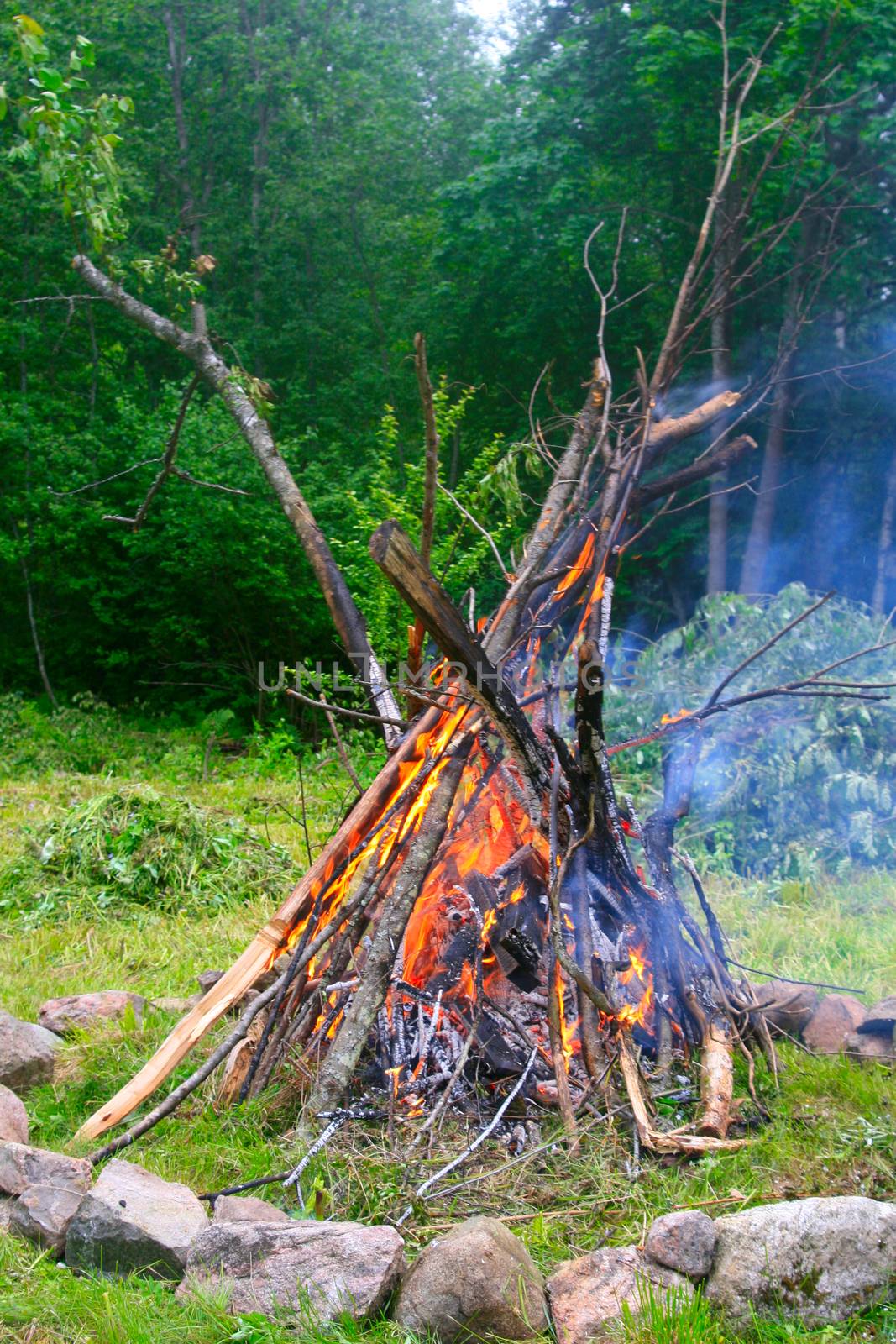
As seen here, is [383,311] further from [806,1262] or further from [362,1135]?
[806,1262]

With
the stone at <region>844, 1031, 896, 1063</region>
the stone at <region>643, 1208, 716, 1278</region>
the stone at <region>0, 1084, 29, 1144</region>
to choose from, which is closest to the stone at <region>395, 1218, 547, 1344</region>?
the stone at <region>643, 1208, 716, 1278</region>

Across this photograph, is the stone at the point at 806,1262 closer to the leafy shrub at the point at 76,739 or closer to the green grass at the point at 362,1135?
the green grass at the point at 362,1135

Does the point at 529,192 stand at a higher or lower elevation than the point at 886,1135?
higher

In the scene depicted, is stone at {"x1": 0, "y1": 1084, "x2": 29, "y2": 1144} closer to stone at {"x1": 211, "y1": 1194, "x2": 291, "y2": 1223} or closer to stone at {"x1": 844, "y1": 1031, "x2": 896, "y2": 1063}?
stone at {"x1": 211, "y1": 1194, "x2": 291, "y2": 1223}

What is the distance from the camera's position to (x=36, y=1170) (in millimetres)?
3123

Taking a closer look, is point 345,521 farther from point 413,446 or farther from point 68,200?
point 68,200

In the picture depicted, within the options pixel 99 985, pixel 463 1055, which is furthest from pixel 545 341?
pixel 463 1055

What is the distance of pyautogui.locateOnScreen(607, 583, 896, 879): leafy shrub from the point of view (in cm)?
653

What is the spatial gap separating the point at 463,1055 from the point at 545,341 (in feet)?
37.5

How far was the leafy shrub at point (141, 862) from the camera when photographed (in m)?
6.29

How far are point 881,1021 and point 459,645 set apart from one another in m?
2.03

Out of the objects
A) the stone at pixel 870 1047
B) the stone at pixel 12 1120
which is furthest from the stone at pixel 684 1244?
the stone at pixel 12 1120

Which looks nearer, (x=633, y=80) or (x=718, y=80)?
(x=718, y=80)

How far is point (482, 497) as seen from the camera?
14.6 feet
